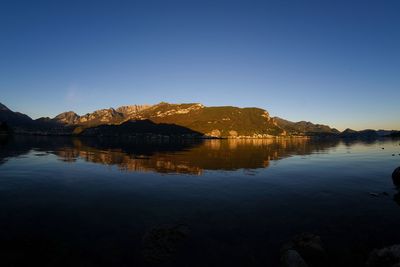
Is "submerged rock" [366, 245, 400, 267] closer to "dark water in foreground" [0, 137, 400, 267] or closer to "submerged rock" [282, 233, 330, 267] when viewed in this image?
"dark water in foreground" [0, 137, 400, 267]

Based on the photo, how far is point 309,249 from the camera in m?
25.2

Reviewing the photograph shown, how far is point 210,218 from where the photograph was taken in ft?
113

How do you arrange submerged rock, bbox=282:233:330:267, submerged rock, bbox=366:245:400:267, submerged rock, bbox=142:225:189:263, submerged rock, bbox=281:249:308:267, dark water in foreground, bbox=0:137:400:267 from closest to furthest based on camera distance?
1. submerged rock, bbox=366:245:400:267
2. submerged rock, bbox=281:249:308:267
3. submerged rock, bbox=282:233:330:267
4. submerged rock, bbox=142:225:189:263
5. dark water in foreground, bbox=0:137:400:267

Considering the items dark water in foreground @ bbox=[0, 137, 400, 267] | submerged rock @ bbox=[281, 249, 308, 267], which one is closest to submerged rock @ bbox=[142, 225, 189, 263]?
dark water in foreground @ bbox=[0, 137, 400, 267]

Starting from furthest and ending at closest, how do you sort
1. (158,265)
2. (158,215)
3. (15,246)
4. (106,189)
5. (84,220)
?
(106,189) < (158,215) < (84,220) < (15,246) < (158,265)

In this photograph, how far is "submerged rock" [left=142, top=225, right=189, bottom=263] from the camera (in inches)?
958

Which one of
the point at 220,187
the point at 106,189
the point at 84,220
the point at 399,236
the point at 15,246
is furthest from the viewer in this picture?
the point at 220,187

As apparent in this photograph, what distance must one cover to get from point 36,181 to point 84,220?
30.1 meters

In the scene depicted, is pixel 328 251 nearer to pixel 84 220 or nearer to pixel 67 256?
pixel 67 256

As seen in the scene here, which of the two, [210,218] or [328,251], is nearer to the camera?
[328,251]

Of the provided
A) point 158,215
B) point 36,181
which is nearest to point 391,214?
point 158,215

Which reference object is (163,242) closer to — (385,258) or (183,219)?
(183,219)

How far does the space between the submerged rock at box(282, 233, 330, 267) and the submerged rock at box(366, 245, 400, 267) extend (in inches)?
141

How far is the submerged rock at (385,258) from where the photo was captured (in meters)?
22.1
